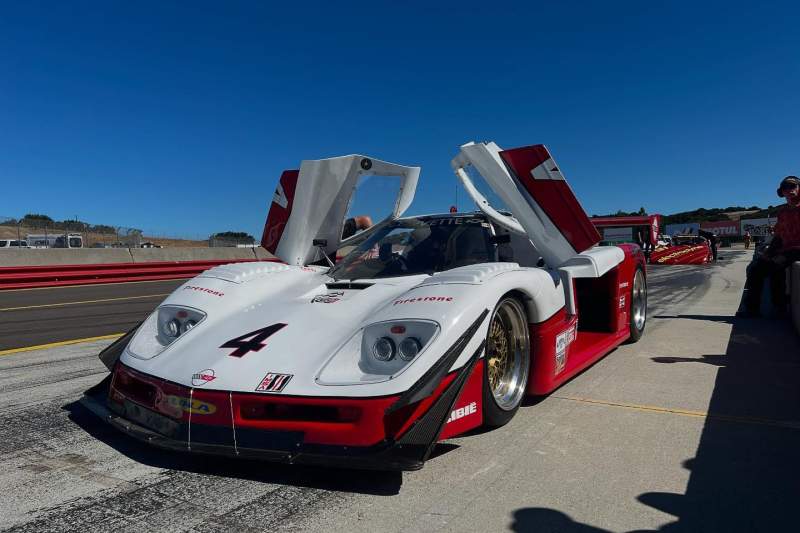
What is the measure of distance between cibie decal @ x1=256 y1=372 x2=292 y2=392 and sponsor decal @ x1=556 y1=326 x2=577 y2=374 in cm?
178

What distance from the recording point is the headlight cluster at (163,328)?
3.20 meters

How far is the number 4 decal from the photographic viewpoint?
2.84m

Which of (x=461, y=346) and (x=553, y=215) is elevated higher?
(x=553, y=215)

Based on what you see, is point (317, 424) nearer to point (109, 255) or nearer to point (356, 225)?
point (356, 225)

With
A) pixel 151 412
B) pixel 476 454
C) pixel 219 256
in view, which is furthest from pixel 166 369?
pixel 219 256

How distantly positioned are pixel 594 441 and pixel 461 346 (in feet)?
3.17

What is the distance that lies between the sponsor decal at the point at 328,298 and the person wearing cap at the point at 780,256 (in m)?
5.69

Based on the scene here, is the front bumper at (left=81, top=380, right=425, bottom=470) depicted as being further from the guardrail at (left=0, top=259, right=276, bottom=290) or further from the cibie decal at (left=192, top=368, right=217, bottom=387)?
the guardrail at (left=0, top=259, right=276, bottom=290)

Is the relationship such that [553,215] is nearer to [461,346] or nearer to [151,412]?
[461,346]

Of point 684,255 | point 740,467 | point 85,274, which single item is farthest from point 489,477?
point 684,255

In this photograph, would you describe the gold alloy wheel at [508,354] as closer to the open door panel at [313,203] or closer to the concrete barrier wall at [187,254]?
the open door panel at [313,203]

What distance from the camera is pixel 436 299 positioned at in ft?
9.21

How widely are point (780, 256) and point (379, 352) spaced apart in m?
6.47

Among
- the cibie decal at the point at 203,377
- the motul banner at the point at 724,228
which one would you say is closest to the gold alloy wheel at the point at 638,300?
the cibie decal at the point at 203,377
